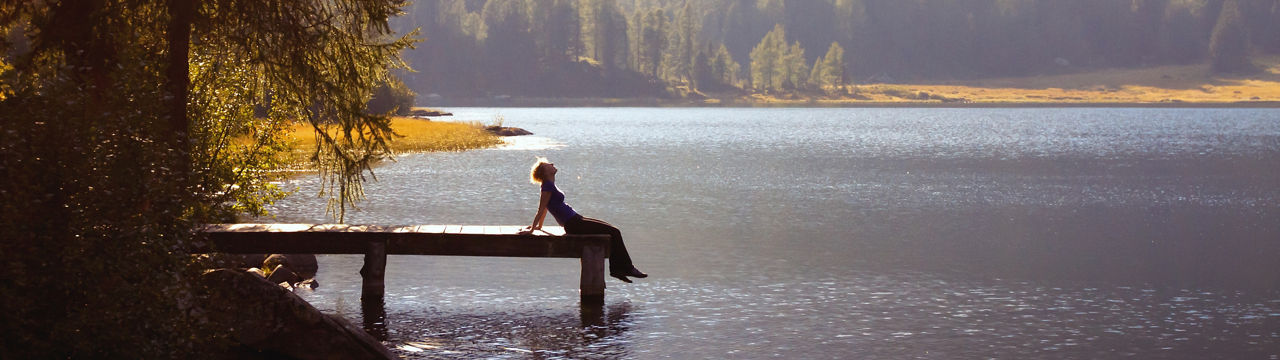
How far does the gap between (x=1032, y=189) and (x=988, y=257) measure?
24.8 m

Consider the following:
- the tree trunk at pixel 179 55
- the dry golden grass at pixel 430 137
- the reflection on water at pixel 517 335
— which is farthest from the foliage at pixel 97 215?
the dry golden grass at pixel 430 137

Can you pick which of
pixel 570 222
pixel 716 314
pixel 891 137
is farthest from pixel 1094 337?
pixel 891 137

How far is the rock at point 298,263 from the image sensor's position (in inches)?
1008

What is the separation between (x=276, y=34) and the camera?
20156 millimetres

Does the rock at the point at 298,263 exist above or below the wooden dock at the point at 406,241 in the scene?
below

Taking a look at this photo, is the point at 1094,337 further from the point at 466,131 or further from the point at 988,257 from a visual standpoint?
the point at 466,131

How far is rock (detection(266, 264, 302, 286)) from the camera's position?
80.7ft

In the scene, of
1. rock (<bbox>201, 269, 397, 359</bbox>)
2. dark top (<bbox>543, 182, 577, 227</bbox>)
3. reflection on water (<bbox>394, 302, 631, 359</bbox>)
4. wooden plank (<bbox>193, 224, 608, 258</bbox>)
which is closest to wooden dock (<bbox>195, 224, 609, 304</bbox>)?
wooden plank (<bbox>193, 224, 608, 258</bbox>)

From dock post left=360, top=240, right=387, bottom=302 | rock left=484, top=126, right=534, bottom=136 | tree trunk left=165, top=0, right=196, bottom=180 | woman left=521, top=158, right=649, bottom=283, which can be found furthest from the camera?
rock left=484, top=126, right=534, bottom=136

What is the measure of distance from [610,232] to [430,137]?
6493 centimetres

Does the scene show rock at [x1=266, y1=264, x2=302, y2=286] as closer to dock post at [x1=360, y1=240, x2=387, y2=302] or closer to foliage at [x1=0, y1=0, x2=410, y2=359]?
dock post at [x1=360, y1=240, x2=387, y2=302]

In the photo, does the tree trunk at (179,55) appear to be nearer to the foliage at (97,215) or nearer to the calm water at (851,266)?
the foliage at (97,215)

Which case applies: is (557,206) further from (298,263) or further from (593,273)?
(298,263)

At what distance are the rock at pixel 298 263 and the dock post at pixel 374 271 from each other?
3.09 metres
